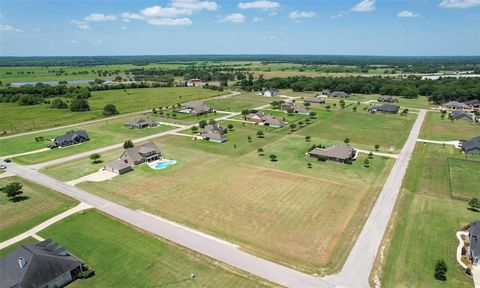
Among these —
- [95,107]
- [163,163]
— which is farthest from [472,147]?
[95,107]

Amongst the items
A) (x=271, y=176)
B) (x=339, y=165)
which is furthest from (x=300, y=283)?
(x=339, y=165)

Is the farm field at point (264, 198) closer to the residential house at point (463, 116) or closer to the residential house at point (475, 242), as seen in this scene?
the residential house at point (475, 242)

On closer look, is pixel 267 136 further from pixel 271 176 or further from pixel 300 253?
pixel 300 253

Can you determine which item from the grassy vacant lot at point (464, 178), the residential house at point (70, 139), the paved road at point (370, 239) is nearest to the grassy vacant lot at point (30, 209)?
the residential house at point (70, 139)

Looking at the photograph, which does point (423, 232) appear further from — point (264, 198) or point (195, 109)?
point (195, 109)

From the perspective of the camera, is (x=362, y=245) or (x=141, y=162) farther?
(x=141, y=162)

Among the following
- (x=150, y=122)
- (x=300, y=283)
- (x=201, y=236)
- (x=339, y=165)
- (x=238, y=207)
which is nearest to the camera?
(x=300, y=283)

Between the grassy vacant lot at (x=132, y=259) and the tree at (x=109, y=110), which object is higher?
the tree at (x=109, y=110)
